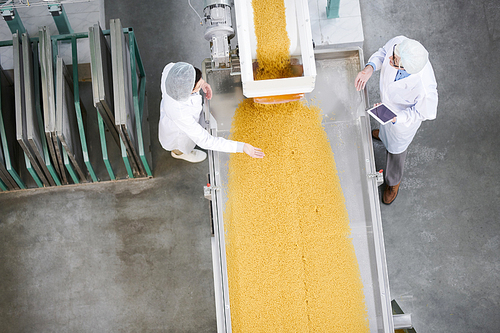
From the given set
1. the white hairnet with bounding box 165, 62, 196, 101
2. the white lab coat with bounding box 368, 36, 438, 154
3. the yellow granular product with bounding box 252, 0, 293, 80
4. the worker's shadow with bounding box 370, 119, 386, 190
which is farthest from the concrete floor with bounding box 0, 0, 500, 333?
the yellow granular product with bounding box 252, 0, 293, 80

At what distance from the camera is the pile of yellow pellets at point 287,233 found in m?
2.15

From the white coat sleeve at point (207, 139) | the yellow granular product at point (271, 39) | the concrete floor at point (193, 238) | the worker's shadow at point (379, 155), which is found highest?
the yellow granular product at point (271, 39)

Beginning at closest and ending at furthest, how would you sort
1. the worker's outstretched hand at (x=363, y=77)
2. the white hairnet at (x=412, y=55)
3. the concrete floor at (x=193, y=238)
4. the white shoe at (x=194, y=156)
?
the white hairnet at (x=412, y=55)
the worker's outstretched hand at (x=363, y=77)
the concrete floor at (x=193, y=238)
the white shoe at (x=194, y=156)

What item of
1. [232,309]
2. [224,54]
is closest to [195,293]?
[232,309]

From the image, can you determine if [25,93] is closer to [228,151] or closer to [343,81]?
[228,151]

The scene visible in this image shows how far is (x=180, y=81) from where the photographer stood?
2.00m

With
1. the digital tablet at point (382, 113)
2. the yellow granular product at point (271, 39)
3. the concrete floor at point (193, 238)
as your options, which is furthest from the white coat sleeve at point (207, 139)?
the concrete floor at point (193, 238)

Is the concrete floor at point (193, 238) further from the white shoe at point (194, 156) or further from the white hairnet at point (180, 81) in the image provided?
the white hairnet at point (180, 81)

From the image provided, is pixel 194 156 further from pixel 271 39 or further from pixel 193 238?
pixel 271 39

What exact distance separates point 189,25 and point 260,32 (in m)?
1.42

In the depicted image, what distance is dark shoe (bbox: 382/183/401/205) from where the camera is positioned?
9.41 ft

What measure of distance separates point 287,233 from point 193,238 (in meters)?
0.99

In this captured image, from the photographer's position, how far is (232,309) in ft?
7.16

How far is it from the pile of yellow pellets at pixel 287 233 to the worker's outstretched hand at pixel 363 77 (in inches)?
13.1
